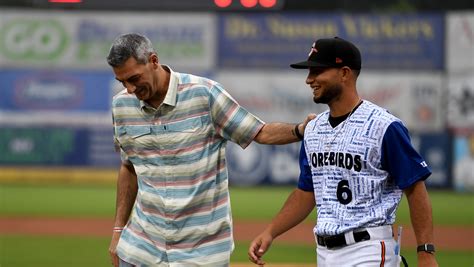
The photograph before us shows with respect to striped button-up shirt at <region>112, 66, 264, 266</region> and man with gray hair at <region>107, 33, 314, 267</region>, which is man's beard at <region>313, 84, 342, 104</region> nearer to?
man with gray hair at <region>107, 33, 314, 267</region>

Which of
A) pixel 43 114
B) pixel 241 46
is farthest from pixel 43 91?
pixel 241 46

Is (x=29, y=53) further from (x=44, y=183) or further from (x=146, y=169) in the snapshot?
(x=146, y=169)

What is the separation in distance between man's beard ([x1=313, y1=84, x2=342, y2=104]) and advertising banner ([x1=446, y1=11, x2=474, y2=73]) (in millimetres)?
20506

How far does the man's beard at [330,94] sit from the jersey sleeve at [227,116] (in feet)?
1.32

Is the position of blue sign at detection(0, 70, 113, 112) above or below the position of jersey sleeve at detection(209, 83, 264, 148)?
below

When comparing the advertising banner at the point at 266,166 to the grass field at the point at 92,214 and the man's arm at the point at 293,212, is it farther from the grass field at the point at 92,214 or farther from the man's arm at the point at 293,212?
the man's arm at the point at 293,212

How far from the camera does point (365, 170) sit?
14.0 feet

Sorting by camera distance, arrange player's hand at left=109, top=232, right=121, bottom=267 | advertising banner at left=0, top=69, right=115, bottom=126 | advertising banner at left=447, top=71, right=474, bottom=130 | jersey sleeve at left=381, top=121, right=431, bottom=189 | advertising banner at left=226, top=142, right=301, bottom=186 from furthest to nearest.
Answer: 1. advertising banner at left=0, top=69, right=115, bottom=126
2. advertising banner at left=447, top=71, right=474, bottom=130
3. advertising banner at left=226, top=142, right=301, bottom=186
4. player's hand at left=109, top=232, right=121, bottom=267
5. jersey sleeve at left=381, top=121, right=431, bottom=189

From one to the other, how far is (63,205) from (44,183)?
17.1ft

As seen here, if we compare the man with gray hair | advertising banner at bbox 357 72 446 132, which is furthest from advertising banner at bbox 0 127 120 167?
the man with gray hair

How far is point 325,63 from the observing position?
438 cm

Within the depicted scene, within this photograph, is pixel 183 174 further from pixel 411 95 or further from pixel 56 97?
pixel 56 97

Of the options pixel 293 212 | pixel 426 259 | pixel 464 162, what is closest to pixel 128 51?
pixel 293 212

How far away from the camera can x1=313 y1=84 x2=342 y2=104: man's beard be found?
4367 mm
